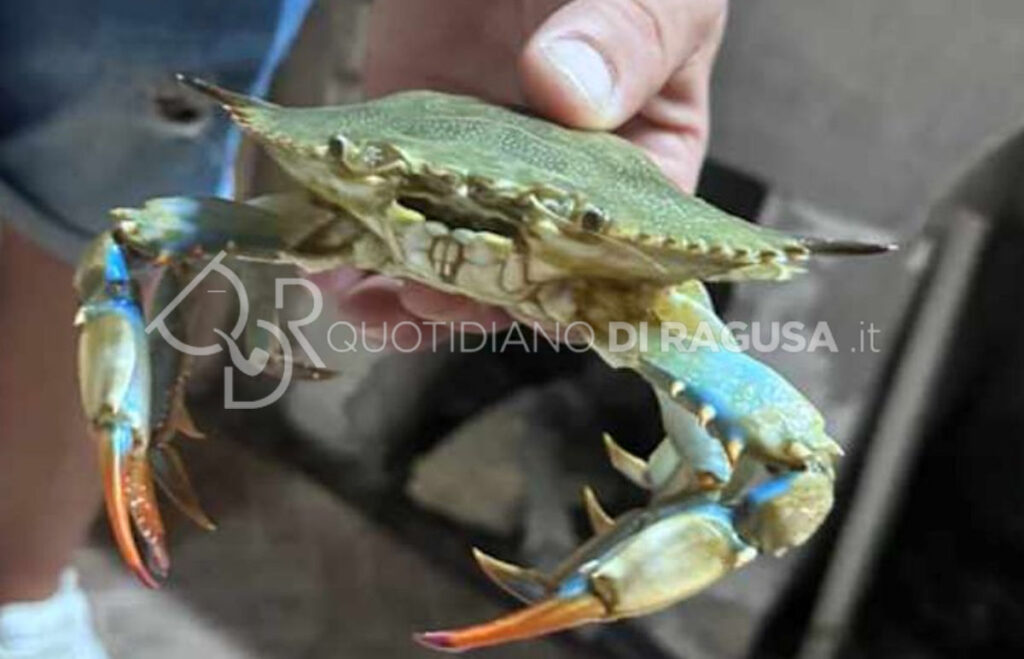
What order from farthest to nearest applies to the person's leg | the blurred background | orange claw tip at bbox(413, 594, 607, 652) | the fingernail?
1. the blurred background
2. the person's leg
3. the fingernail
4. orange claw tip at bbox(413, 594, 607, 652)

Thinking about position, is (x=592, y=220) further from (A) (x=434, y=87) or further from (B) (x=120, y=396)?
(A) (x=434, y=87)

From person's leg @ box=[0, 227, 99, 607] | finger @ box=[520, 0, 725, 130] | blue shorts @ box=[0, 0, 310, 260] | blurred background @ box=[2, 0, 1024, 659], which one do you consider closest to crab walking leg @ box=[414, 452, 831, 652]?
finger @ box=[520, 0, 725, 130]

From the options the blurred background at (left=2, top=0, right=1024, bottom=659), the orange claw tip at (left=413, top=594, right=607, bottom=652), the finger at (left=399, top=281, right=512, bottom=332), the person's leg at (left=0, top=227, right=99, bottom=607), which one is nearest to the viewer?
the orange claw tip at (left=413, top=594, right=607, bottom=652)

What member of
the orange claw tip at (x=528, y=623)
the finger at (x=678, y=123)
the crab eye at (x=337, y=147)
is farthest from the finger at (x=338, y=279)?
the orange claw tip at (x=528, y=623)

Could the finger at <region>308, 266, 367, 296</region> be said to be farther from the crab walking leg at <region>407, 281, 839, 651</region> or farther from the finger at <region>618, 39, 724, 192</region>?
the crab walking leg at <region>407, 281, 839, 651</region>

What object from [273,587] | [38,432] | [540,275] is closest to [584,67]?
[540,275]

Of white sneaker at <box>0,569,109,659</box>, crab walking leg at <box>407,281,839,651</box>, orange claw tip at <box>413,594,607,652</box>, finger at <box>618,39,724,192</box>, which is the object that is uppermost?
finger at <box>618,39,724,192</box>

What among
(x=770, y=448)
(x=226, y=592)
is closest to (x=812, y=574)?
(x=226, y=592)

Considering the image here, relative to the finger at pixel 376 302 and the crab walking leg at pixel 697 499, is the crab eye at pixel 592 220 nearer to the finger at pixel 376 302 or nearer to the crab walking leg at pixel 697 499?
the crab walking leg at pixel 697 499

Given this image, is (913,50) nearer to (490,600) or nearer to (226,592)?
(490,600)
